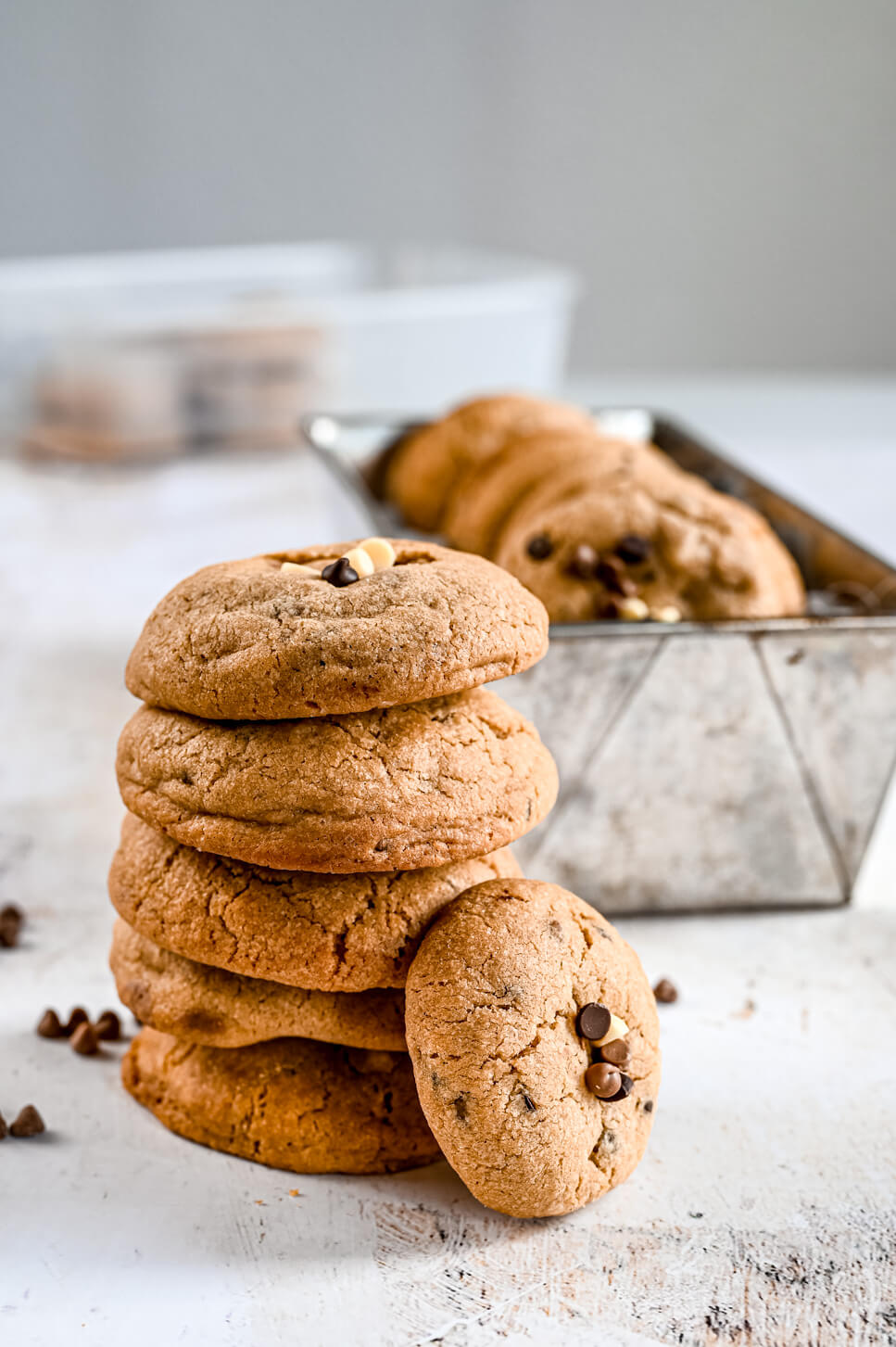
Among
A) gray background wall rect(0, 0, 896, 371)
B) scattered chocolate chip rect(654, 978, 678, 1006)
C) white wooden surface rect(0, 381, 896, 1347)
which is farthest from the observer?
gray background wall rect(0, 0, 896, 371)

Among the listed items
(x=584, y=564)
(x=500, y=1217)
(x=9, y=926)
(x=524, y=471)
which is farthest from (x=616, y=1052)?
(x=524, y=471)

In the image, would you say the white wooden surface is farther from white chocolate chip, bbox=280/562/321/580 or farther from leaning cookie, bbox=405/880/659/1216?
white chocolate chip, bbox=280/562/321/580

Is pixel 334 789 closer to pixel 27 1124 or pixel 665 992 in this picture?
pixel 27 1124

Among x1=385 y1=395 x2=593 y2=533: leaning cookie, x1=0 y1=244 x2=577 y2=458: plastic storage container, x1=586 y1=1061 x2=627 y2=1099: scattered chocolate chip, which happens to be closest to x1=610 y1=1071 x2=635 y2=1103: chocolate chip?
x1=586 y1=1061 x2=627 y2=1099: scattered chocolate chip

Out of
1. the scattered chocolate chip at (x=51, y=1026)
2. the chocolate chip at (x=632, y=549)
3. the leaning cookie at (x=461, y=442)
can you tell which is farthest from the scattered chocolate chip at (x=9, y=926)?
the leaning cookie at (x=461, y=442)

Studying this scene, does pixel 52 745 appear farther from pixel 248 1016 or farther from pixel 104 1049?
pixel 248 1016

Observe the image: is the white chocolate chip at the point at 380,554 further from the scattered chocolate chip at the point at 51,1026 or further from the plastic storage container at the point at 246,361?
the plastic storage container at the point at 246,361
